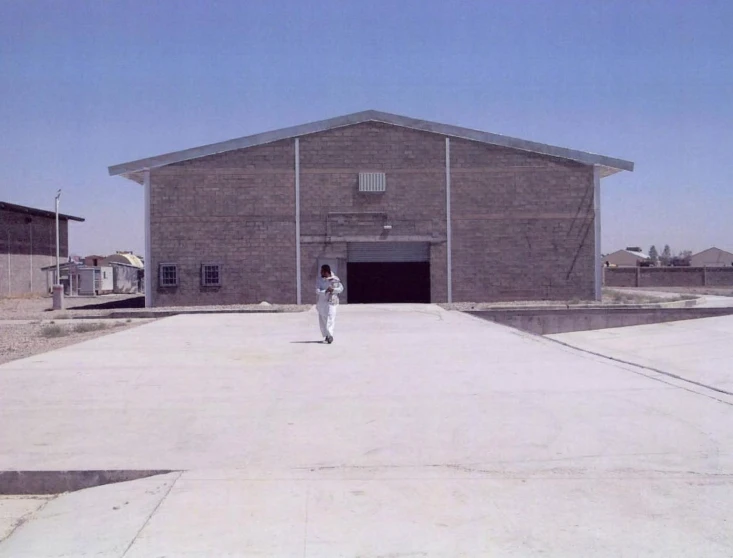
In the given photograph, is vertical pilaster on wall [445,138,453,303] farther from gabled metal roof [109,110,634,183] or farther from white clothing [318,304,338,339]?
white clothing [318,304,338,339]

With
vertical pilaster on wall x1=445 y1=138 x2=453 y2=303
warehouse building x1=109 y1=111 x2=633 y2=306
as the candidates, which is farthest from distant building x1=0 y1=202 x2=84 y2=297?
vertical pilaster on wall x1=445 y1=138 x2=453 y2=303

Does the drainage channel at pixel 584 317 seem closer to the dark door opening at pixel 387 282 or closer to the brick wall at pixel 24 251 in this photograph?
the dark door opening at pixel 387 282

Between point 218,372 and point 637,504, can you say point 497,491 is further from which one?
point 218,372

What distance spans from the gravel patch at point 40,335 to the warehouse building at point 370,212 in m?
6.94

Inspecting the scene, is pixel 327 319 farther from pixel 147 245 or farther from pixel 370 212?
pixel 147 245

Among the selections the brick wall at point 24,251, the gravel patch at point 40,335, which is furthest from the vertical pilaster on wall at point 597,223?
the brick wall at point 24,251

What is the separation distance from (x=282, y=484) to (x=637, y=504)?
2654 millimetres

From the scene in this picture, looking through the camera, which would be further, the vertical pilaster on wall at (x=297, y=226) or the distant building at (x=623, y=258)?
the distant building at (x=623, y=258)

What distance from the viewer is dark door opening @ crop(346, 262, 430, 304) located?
109ft

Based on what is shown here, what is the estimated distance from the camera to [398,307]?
28.6 metres

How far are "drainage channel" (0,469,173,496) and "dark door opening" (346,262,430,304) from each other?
2657 cm

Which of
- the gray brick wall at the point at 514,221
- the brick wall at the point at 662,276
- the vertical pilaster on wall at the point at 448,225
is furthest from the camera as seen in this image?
the brick wall at the point at 662,276

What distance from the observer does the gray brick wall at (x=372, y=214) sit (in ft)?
103

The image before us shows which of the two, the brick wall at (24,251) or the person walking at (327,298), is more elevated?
the brick wall at (24,251)
